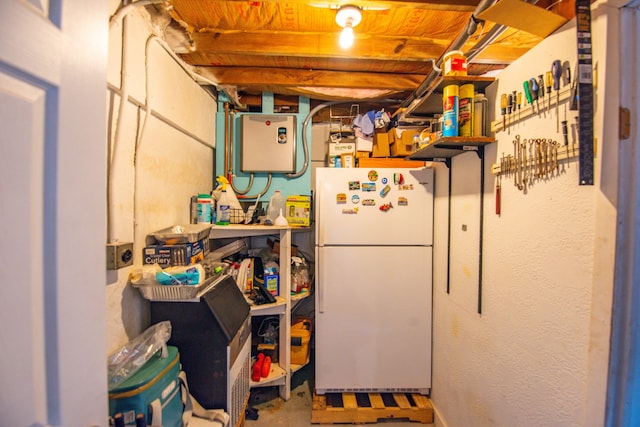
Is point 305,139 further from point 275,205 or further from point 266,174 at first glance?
point 275,205

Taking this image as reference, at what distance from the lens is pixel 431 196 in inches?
80.5

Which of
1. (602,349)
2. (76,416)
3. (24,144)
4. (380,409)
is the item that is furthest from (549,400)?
(24,144)

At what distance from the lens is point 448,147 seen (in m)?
1.48

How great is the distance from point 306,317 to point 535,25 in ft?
7.66

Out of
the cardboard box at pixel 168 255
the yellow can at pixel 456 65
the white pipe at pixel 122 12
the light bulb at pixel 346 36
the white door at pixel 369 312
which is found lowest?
the white door at pixel 369 312

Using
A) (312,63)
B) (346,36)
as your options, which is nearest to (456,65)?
(346,36)

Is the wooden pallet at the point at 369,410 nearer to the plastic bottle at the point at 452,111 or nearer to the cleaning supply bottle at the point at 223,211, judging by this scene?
the cleaning supply bottle at the point at 223,211

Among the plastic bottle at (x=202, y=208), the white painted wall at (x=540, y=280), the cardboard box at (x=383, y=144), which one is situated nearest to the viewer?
the white painted wall at (x=540, y=280)

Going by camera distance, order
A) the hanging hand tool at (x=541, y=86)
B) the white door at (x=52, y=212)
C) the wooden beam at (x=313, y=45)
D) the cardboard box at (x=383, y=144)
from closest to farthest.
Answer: the white door at (x=52, y=212) < the hanging hand tool at (x=541, y=86) < the wooden beam at (x=313, y=45) < the cardboard box at (x=383, y=144)

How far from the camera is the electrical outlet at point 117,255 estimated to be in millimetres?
1040

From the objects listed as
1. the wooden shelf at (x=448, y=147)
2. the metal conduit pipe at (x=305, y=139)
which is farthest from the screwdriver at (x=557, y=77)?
the metal conduit pipe at (x=305, y=139)

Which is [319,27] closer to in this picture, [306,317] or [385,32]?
[385,32]

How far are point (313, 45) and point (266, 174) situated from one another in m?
1.15

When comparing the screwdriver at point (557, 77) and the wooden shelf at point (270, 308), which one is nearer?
the screwdriver at point (557, 77)
